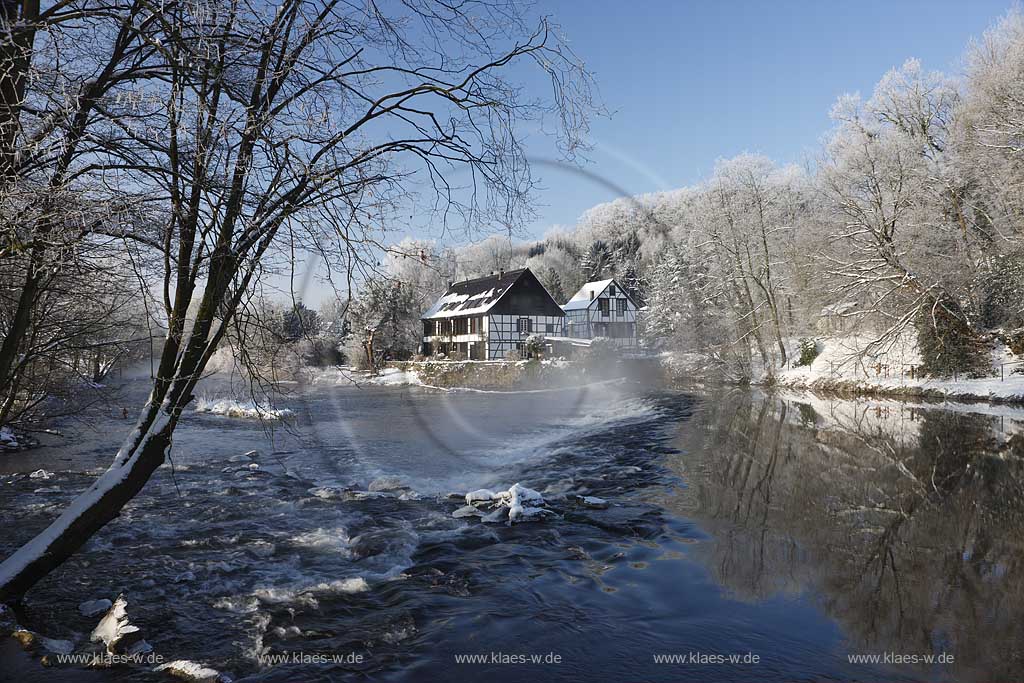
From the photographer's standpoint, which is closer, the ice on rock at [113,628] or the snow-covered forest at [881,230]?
the ice on rock at [113,628]

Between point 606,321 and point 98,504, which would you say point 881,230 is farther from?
point 98,504

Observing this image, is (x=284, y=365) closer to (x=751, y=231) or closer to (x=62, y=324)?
(x=62, y=324)

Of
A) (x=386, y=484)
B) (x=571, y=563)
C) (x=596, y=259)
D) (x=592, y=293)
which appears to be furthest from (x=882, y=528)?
(x=592, y=293)

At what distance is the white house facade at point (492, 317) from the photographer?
28203mm

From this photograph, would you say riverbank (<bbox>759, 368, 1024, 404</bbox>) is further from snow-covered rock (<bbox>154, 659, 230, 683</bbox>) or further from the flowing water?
snow-covered rock (<bbox>154, 659, 230, 683</bbox>)

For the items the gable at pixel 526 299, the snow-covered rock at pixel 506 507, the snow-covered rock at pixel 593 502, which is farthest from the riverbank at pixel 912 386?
the snow-covered rock at pixel 506 507

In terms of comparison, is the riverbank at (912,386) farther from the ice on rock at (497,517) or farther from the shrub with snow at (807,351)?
the ice on rock at (497,517)

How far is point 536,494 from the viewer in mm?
8695

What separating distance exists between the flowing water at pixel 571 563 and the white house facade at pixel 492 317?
15.2 metres

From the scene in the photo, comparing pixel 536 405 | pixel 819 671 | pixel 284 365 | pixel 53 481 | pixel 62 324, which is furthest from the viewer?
pixel 536 405

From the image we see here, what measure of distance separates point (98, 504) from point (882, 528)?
26.2ft

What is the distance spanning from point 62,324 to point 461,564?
6039mm

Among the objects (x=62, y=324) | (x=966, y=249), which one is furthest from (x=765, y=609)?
(x=966, y=249)

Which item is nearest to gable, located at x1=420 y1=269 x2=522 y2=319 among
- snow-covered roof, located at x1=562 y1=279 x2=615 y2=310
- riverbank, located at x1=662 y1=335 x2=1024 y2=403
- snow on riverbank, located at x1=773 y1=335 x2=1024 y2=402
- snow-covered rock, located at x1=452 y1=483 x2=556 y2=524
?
snow-covered roof, located at x1=562 y1=279 x2=615 y2=310
